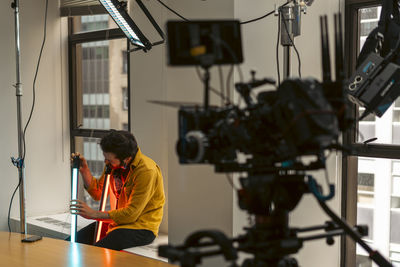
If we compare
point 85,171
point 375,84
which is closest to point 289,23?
point 375,84

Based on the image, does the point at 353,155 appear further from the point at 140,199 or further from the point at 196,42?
the point at 196,42

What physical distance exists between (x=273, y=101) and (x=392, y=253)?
2.24 m

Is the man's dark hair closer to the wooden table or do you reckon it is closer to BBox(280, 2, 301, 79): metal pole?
the wooden table

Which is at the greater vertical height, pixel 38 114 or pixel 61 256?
pixel 38 114

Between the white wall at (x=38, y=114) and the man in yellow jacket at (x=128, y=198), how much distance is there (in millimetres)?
1600

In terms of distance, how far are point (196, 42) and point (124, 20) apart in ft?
5.56

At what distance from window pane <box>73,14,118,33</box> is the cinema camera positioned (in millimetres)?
3214

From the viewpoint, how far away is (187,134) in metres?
1.28

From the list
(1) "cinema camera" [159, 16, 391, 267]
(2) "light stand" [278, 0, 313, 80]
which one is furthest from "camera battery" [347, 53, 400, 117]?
(1) "cinema camera" [159, 16, 391, 267]

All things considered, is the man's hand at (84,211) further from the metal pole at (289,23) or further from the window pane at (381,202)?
the window pane at (381,202)

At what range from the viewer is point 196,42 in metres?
1.20

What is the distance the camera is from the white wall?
436cm

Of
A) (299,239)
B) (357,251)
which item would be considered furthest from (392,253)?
(299,239)


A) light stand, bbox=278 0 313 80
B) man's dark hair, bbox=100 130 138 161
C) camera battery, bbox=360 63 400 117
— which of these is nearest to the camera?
camera battery, bbox=360 63 400 117
